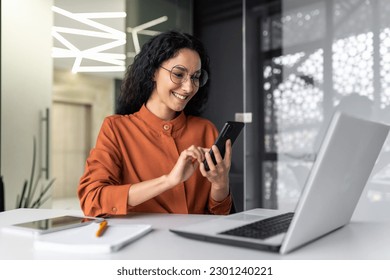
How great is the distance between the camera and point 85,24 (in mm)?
4367

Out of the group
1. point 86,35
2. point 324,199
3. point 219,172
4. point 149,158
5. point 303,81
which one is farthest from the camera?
point 86,35

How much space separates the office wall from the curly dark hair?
8.63 feet

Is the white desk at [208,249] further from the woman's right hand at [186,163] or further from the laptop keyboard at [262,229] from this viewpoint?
the woman's right hand at [186,163]

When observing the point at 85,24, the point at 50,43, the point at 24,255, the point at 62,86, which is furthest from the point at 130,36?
the point at 62,86

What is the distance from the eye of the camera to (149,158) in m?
1.59

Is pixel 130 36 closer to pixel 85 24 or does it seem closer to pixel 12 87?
pixel 85 24

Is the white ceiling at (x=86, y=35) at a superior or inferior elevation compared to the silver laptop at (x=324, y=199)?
superior

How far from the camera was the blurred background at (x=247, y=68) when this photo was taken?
334 centimetres

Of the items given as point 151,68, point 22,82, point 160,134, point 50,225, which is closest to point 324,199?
point 50,225

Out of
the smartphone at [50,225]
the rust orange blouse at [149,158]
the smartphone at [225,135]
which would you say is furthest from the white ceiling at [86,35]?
the smartphone at [50,225]

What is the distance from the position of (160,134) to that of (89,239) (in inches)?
31.8

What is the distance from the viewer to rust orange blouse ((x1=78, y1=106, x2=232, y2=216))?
1465mm

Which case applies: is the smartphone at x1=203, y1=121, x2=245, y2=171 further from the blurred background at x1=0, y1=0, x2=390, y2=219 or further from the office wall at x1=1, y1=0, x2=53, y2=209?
the office wall at x1=1, y1=0, x2=53, y2=209

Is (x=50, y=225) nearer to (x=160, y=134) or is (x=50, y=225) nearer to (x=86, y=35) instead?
(x=160, y=134)
